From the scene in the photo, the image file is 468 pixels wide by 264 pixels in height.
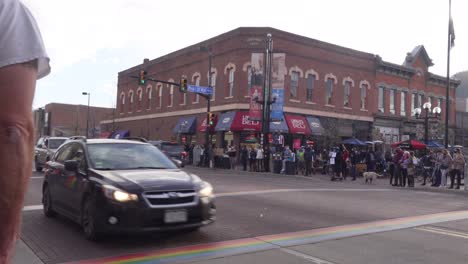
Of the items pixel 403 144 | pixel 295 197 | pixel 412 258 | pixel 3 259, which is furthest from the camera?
pixel 403 144

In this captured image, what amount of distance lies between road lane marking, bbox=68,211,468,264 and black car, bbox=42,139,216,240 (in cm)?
42

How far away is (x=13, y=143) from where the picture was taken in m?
1.37

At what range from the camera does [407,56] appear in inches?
1710

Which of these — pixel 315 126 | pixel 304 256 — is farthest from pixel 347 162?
pixel 304 256

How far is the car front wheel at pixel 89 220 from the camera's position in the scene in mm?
6367

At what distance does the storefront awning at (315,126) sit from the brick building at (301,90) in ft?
0.33

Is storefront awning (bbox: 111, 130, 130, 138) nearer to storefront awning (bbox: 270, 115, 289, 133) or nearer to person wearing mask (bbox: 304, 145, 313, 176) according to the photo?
storefront awning (bbox: 270, 115, 289, 133)

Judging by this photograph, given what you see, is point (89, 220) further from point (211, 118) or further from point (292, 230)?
point (211, 118)

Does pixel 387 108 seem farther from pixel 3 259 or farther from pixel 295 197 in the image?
pixel 3 259

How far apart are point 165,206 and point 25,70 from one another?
16.3 feet

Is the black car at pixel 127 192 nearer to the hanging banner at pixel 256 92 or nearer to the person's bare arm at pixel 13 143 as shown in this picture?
the person's bare arm at pixel 13 143

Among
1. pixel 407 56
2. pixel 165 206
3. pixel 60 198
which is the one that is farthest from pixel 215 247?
pixel 407 56

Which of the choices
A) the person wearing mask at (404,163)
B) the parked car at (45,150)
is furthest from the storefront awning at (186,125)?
the person wearing mask at (404,163)

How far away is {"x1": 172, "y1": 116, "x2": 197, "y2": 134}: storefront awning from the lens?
123 feet
